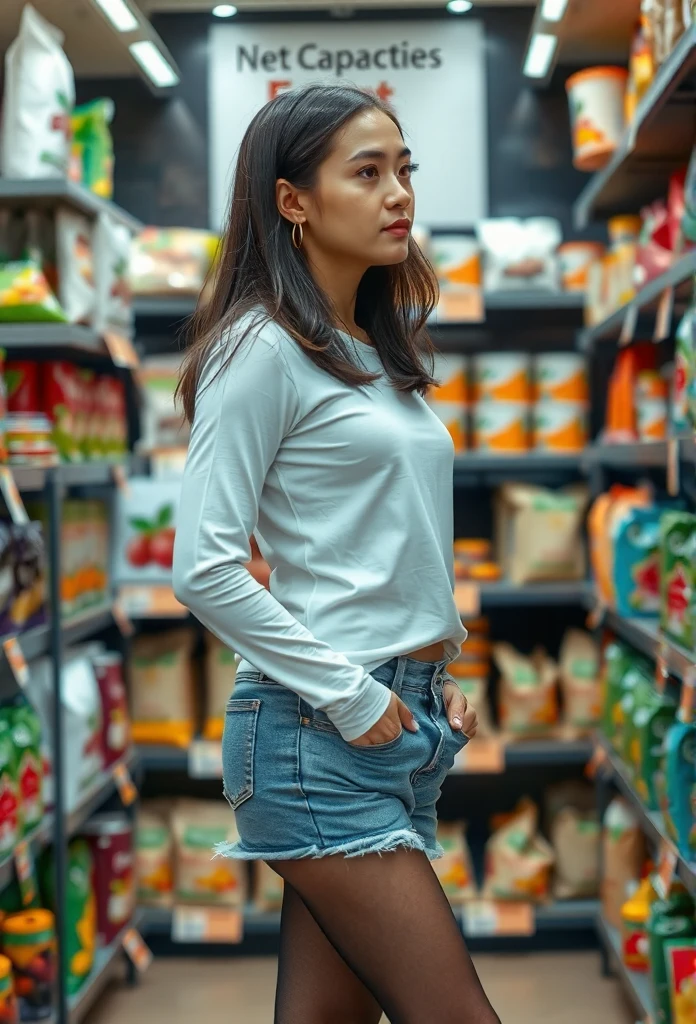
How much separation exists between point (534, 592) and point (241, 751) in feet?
7.79

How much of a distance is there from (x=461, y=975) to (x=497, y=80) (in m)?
3.30

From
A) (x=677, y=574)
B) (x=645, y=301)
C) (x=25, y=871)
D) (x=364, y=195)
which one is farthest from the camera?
(x=645, y=301)

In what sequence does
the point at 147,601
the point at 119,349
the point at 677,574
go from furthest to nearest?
the point at 147,601
the point at 119,349
the point at 677,574

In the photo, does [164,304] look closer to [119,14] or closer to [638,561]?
[119,14]

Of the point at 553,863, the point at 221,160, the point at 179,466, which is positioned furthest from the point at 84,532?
the point at 553,863

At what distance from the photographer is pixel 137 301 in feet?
12.7

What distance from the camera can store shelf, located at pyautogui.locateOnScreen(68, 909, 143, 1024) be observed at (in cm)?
303

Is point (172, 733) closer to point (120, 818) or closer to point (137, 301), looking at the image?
point (120, 818)

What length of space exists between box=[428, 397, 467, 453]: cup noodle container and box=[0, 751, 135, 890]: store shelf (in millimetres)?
1357

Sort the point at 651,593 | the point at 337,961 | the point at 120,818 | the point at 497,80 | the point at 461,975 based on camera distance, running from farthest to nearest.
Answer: the point at 497,80
the point at 120,818
the point at 651,593
the point at 337,961
the point at 461,975

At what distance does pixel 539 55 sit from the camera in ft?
12.5

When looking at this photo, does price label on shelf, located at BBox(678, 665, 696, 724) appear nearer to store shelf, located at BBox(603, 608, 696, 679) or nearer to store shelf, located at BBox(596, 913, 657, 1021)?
store shelf, located at BBox(603, 608, 696, 679)

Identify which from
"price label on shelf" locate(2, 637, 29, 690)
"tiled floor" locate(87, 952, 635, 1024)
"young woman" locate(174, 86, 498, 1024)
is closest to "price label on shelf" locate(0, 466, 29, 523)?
"price label on shelf" locate(2, 637, 29, 690)

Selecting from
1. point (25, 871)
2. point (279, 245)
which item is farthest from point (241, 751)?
point (25, 871)
